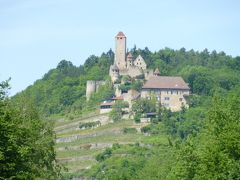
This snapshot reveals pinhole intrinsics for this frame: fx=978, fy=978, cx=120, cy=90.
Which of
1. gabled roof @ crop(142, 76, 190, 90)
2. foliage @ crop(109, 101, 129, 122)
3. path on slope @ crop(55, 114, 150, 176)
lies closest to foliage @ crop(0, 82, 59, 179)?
path on slope @ crop(55, 114, 150, 176)

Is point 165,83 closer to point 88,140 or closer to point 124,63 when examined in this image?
point 124,63

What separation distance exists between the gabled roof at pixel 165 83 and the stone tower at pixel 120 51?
1522 centimetres

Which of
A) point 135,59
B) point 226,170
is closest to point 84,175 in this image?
point 135,59

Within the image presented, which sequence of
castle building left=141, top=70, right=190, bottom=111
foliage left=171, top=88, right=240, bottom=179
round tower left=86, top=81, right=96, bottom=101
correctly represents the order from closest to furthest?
1. foliage left=171, top=88, right=240, bottom=179
2. castle building left=141, top=70, right=190, bottom=111
3. round tower left=86, top=81, right=96, bottom=101

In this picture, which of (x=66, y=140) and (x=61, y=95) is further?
(x=61, y=95)

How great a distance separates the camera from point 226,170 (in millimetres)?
46812

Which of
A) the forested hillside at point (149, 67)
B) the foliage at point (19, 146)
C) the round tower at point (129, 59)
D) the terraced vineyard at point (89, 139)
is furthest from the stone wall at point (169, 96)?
the foliage at point (19, 146)

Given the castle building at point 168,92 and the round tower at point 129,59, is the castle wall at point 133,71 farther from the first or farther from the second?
the castle building at point 168,92

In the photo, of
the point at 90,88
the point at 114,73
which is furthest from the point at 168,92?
the point at 90,88

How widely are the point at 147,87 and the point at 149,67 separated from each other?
19.5 meters

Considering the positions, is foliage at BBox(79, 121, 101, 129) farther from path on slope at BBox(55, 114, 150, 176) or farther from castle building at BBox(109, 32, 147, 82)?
castle building at BBox(109, 32, 147, 82)

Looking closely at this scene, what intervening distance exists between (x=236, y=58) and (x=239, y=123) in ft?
467

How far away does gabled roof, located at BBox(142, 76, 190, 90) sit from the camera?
514ft

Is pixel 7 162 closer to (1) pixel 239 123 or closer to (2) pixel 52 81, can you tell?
(1) pixel 239 123
